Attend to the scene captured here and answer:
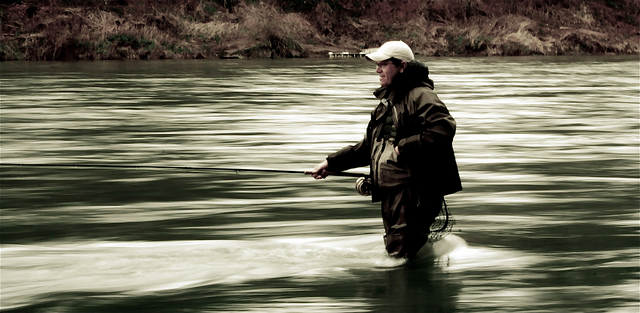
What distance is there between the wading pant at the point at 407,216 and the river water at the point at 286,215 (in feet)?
0.48

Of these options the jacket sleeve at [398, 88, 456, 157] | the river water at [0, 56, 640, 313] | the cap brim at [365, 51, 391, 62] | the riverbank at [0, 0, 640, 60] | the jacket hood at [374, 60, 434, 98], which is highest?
the cap brim at [365, 51, 391, 62]

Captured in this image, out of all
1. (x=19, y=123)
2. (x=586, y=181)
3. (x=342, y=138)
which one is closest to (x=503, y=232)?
(x=586, y=181)

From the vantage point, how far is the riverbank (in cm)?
4241

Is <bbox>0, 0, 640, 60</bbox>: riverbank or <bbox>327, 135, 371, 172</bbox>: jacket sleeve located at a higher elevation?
<bbox>327, 135, 371, 172</bbox>: jacket sleeve

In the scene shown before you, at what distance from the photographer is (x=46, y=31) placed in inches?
1655

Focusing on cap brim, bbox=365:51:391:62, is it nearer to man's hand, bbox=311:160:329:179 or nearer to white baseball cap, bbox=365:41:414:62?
white baseball cap, bbox=365:41:414:62

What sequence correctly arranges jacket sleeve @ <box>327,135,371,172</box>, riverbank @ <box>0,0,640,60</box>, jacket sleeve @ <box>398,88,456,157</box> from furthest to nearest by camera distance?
riverbank @ <box>0,0,640,60</box>, jacket sleeve @ <box>327,135,371,172</box>, jacket sleeve @ <box>398,88,456,157</box>

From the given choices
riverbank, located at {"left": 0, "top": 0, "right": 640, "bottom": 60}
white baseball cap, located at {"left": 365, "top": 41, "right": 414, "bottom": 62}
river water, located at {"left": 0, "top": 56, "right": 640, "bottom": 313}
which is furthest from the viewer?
riverbank, located at {"left": 0, "top": 0, "right": 640, "bottom": 60}

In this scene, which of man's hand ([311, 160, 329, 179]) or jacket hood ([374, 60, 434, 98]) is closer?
jacket hood ([374, 60, 434, 98])

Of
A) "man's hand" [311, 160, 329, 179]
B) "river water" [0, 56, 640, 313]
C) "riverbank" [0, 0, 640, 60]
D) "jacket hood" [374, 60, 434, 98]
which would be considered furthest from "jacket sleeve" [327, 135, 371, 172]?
"riverbank" [0, 0, 640, 60]

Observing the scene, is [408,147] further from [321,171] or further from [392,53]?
[321,171]

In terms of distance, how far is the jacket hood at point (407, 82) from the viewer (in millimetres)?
6992

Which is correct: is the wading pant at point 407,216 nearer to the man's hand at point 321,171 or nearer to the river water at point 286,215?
the river water at point 286,215

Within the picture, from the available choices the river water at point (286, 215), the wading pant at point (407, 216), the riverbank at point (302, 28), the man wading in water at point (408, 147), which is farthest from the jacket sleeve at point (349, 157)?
the riverbank at point (302, 28)
